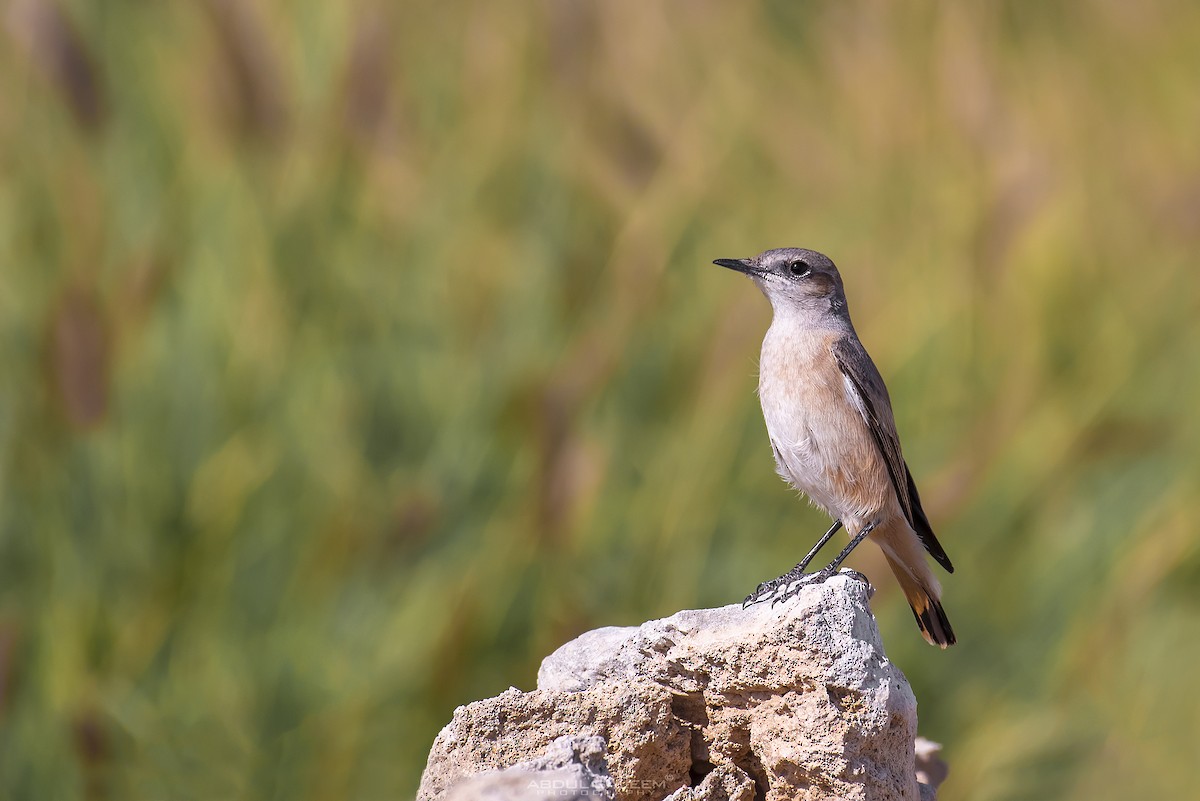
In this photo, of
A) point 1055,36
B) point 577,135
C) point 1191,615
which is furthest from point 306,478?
point 1055,36

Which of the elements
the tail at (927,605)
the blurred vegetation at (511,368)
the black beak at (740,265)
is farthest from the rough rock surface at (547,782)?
the blurred vegetation at (511,368)

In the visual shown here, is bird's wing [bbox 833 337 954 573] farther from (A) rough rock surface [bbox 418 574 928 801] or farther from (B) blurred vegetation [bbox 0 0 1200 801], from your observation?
(A) rough rock surface [bbox 418 574 928 801]

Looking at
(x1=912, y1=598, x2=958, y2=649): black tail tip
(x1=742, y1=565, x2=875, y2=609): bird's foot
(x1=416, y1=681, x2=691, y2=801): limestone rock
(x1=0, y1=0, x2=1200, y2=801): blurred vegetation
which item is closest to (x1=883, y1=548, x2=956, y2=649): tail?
(x1=912, y1=598, x2=958, y2=649): black tail tip

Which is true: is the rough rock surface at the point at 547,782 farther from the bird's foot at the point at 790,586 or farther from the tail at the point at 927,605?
the tail at the point at 927,605

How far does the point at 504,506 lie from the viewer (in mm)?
4363

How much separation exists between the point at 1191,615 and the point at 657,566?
190 centimetres

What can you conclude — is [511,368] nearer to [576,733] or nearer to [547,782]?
[576,733]

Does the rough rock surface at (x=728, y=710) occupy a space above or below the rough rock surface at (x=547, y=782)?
above

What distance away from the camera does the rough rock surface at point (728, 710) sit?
227 centimetres

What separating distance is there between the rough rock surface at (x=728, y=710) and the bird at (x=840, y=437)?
2.99 ft

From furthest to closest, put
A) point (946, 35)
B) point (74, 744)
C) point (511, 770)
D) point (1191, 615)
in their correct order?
point (946, 35) < point (1191, 615) < point (74, 744) < point (511, 770)

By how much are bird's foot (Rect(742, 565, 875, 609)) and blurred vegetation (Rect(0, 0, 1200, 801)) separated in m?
1.11

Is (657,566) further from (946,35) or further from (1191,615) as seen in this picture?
(946,35)

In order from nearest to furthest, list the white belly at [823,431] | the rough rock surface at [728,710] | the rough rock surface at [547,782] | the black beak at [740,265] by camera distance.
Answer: the rough rock surface at [547,782], the rough rock surface at [728,710], the white belly at [823,431], the black beak at [740,265]
